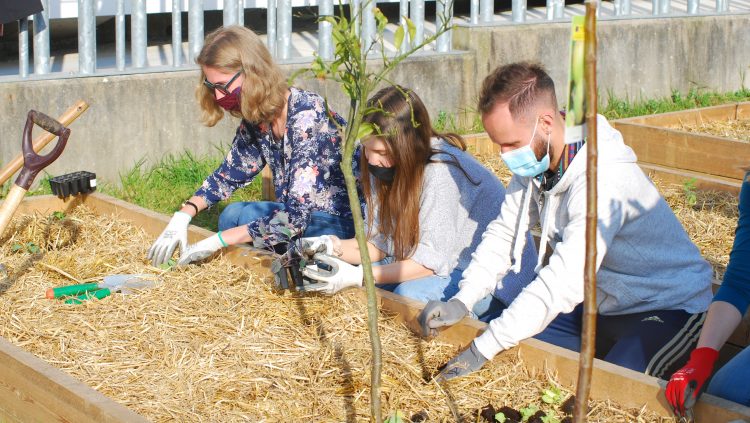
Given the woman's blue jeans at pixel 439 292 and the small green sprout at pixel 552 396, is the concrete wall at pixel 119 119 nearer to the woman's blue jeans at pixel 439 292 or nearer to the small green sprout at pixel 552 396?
the woman's blue jeans at pixel 439 292

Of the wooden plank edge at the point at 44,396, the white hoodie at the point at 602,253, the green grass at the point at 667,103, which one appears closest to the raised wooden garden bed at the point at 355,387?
the wooden plank edge at the point at 44,396

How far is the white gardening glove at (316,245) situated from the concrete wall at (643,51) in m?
3.38

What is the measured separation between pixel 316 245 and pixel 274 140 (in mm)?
744

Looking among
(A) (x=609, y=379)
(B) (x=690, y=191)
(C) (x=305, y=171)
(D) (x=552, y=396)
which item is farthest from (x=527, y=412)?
(B) (x=690, y=191)

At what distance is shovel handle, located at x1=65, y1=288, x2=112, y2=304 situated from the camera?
3635mm

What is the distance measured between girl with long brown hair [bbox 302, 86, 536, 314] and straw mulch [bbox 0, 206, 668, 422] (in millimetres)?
179

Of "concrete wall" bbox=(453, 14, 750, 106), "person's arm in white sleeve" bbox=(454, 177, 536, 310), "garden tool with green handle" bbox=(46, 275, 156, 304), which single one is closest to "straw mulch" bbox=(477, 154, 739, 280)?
"person's arm in white sleeve" bbox=(454, 177, 536, 310)

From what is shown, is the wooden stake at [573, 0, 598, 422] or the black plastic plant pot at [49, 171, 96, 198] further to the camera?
the black plastic plant pot at [49, 171, 96, 198]

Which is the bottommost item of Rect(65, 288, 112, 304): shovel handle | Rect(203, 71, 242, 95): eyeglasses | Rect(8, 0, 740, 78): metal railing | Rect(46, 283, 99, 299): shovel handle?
Rect(65, 288, 112, 304): shovel handle

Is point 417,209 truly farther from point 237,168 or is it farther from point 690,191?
point 690,191

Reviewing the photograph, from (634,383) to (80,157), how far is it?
372cm

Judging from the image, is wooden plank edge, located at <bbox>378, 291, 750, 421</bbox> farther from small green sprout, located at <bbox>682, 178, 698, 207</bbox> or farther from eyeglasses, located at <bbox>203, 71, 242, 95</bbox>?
small green sprout, located at <bbox>682, 178, 698, 207</bbox>

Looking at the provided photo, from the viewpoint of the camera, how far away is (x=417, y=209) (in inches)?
135

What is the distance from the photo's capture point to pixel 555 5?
7348 mm
